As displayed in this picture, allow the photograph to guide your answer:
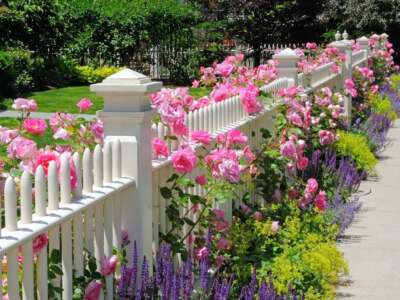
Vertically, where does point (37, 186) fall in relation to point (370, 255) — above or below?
above

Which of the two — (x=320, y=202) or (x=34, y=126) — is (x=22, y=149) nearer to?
(x=34, y=126)

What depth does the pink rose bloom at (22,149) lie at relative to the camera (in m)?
3.74

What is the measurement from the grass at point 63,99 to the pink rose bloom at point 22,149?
36.5 feet

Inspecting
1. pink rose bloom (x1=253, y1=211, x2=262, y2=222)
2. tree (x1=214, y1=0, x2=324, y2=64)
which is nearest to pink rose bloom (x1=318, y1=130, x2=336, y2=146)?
pink rose bloom (x1=253, y1=211, x2=262, y2=222)

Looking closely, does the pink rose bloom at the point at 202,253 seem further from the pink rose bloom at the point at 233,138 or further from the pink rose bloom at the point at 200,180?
the pink rose bloom at the point at 233,138

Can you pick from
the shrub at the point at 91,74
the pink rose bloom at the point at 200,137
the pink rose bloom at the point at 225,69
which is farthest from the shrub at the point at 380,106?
the shrub at the point at 91,74

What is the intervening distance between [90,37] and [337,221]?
55.3 ft

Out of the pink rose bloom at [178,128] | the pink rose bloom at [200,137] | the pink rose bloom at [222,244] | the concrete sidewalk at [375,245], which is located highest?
the pink rose bloom at [178,128]

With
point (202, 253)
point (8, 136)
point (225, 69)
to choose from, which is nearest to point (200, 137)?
point (202, 253)

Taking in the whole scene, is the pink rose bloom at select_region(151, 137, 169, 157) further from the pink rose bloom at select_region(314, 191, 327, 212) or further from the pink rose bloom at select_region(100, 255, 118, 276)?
the pink rose bloom at select_region(314, 191, 327, 212)

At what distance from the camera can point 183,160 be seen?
4.63 metres

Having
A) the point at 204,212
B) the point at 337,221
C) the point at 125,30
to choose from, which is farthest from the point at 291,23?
the point at 204,212

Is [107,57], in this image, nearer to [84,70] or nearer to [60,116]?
[84,70]

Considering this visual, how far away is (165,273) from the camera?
4.00m
